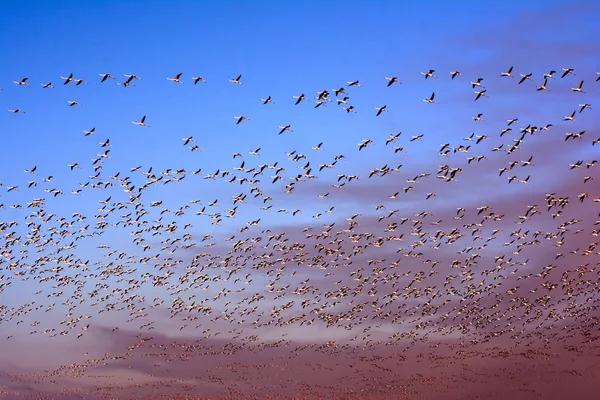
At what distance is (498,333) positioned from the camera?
4771 inches

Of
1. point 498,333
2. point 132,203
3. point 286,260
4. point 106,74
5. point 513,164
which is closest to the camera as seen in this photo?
point 106,74

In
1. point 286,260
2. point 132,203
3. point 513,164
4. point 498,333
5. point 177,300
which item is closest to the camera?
point 513,164

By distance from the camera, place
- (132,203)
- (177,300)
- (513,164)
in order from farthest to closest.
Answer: (177,300), (132,203), (513,164)

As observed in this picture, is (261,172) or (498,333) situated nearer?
(261,172)

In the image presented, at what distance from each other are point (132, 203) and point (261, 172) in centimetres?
1788

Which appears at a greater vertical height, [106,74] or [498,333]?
[106,74]

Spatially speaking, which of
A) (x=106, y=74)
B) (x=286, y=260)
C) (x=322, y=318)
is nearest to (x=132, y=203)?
(x=286, y=260)

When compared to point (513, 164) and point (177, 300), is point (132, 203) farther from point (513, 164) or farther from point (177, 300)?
point (513, 164)

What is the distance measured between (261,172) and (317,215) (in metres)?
12.9

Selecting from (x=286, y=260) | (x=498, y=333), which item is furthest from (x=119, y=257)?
(x=498, y=333)

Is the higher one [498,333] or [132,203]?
[132,203]

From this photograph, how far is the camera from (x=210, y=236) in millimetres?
93750

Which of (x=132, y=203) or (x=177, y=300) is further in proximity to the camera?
(x=177, y=300)

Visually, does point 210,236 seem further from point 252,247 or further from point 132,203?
point 132,203
